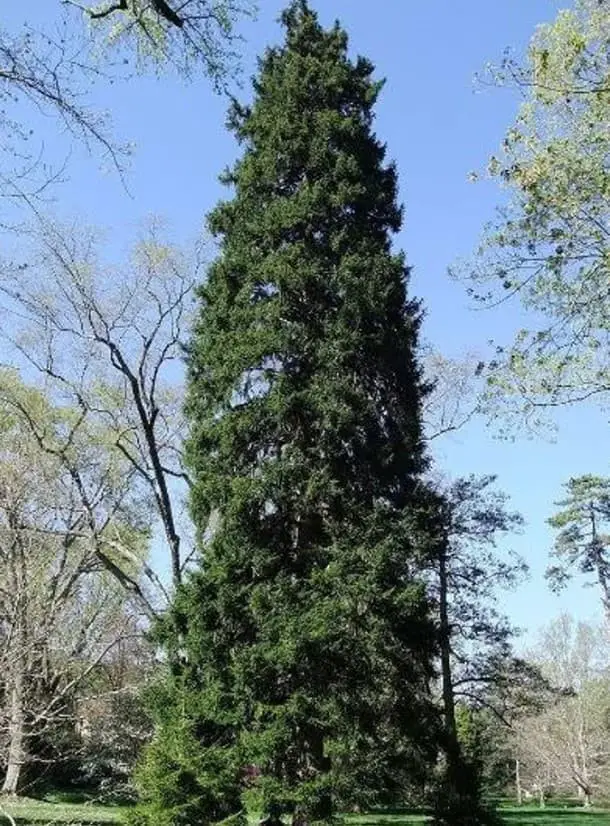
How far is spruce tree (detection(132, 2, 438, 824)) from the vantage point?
10.4 meters

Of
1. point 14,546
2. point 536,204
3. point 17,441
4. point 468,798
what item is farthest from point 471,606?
point 536,204

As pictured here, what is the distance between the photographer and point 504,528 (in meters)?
18.7

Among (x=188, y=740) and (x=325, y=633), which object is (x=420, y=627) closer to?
(x=325, y=633)

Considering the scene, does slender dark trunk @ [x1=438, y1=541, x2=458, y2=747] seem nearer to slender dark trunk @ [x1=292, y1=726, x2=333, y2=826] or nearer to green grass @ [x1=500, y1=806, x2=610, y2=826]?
green grass @ [x1=500, y1=806, x2=610, y2=826]

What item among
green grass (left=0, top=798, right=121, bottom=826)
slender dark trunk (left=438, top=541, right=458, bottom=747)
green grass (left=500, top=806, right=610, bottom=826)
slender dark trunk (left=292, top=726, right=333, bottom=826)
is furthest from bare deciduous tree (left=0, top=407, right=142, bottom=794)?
green grass (left=500, top=806, right=610, bottom=826)

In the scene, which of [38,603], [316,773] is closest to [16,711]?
[38,603]

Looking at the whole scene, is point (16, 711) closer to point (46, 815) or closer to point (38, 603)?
point (38, 603)

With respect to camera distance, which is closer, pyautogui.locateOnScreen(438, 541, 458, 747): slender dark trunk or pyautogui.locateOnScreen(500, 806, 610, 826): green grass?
pyautogui.locateOnScreen(438, 541, 458, 747): slender dark trunk

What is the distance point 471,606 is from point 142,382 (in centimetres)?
883

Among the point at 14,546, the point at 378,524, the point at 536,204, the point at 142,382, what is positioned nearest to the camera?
the point at 536,204

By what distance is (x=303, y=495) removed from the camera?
11742mm

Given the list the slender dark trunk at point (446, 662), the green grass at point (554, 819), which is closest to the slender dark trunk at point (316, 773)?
the slender dark trunk at point (446, 662)

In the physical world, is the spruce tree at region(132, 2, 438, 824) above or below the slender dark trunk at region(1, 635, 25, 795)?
above

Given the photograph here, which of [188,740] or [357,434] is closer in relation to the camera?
[188,740]
